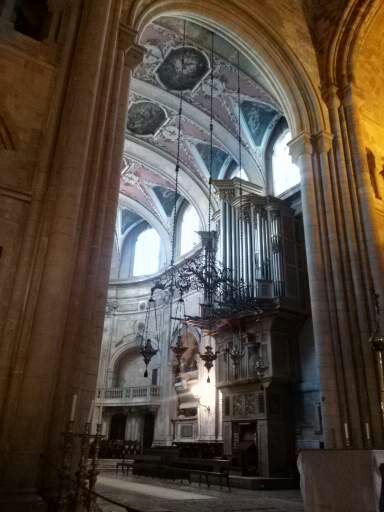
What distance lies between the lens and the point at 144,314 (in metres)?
21.6

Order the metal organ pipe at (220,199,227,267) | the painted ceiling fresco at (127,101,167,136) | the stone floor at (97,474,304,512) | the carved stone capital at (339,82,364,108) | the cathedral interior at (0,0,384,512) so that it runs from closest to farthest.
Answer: the cathedral interior at (0,0,384,512)
the stone floor at (97,474,304,512)
the carved stone capital at (339,82,364,108)
the metal organ pipe at (220,199,227,267)
the painted ceiling fresco at (127,101,167,136)

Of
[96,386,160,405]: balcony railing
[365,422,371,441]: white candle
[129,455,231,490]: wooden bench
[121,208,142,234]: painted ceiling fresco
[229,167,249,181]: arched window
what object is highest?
[121,208,142,234]: painted ceiling fresco

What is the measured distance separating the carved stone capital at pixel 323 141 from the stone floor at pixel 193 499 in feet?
Result: 25.7

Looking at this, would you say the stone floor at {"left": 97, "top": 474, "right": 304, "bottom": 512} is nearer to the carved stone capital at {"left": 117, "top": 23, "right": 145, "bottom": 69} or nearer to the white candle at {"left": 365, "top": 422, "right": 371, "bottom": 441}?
the white candle at {"left": 365, "top": 422, "right": 371, "bottom": 441}

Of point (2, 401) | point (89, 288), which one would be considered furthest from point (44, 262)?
point (2, 401)

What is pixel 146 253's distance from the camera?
23859 millimetres

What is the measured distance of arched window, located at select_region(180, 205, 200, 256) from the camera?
2025cm

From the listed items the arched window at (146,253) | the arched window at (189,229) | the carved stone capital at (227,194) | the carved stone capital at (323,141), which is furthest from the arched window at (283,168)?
the arched window at (146,253)

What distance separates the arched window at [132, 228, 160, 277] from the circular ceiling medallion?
942 cm

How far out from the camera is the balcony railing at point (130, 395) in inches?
749

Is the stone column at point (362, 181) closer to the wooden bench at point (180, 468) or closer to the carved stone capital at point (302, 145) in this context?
the carved stone capital at point (302, 145)

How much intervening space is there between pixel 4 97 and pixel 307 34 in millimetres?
9777

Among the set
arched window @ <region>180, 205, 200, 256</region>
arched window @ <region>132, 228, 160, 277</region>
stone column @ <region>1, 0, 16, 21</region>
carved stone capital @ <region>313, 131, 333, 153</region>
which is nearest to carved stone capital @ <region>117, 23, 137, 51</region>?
stone column @ <region>1, 0, 16, 21</region>

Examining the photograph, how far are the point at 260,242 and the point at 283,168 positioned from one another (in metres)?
3.52
